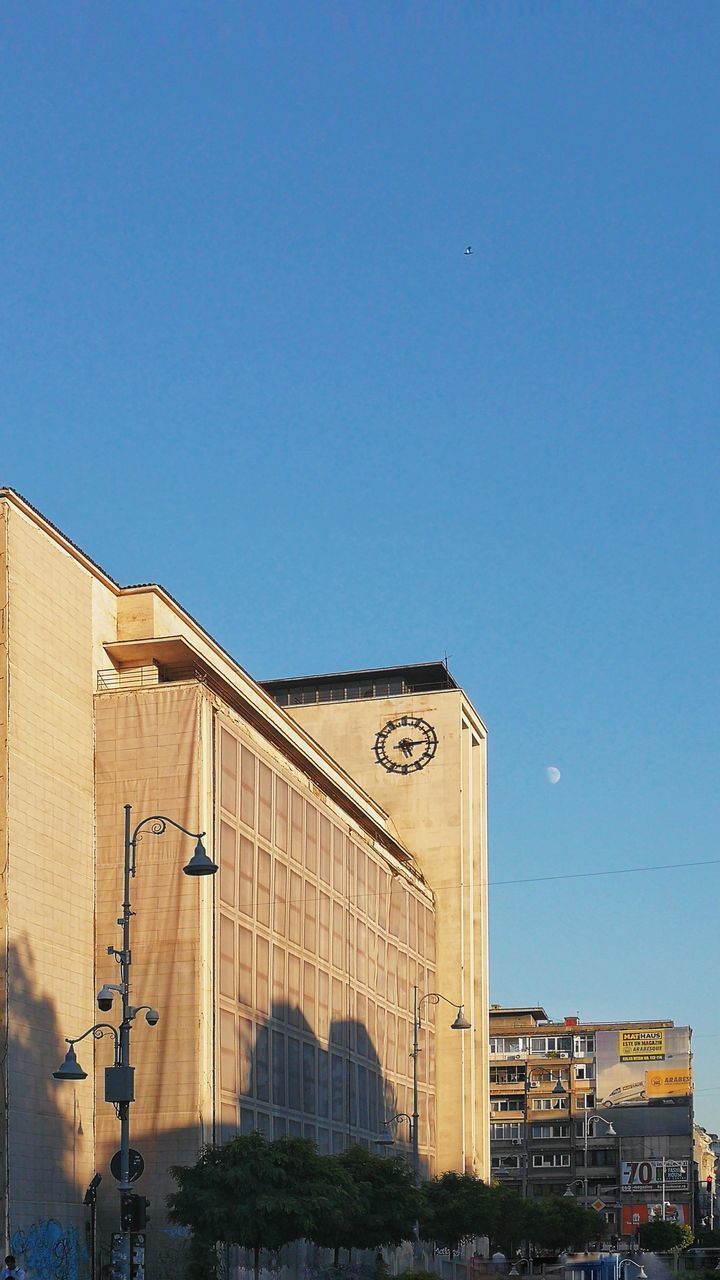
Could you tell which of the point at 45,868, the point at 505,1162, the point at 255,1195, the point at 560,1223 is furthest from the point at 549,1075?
the point at 255,1195

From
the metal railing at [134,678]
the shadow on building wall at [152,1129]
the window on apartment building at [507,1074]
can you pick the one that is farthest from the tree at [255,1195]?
the window on apartment building at [507,1074]

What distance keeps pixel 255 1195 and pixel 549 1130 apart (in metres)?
126

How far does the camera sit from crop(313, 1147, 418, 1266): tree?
6038 cm

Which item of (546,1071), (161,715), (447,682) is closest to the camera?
(161,715)

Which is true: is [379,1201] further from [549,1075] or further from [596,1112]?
[549,1075]

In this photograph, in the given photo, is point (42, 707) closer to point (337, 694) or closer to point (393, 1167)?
point (393, 1167)

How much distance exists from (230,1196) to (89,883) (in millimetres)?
15644

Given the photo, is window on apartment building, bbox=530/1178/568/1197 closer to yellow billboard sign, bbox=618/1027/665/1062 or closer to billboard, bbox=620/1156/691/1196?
billboard, bbox=620/1156/691/1196

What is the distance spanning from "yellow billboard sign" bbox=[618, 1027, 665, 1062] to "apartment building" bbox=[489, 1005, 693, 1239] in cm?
9

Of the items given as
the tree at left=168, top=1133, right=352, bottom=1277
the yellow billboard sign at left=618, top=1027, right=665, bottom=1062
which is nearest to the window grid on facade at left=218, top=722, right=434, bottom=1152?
the tree at left=168, top=1133, right=352, bottom=1277

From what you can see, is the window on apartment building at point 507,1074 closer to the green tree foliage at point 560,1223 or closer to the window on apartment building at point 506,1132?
the window on apartment building at point 506,1132

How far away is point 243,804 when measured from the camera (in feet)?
232

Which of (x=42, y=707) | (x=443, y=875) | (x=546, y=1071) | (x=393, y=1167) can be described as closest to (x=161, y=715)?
(x=42, y=707)

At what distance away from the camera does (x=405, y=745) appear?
113625 millimetres
